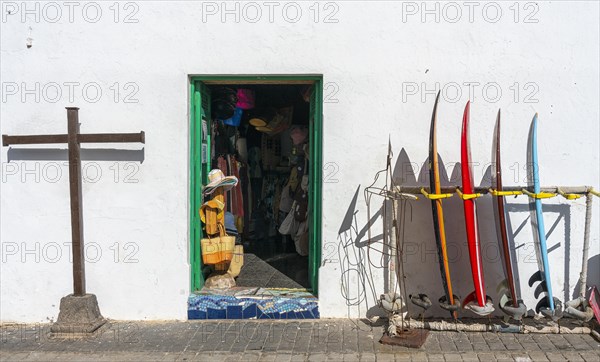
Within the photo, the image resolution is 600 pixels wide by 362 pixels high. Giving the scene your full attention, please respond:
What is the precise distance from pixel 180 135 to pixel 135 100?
0.58 meters

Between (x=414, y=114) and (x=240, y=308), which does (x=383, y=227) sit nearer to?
(x=414, y=114)

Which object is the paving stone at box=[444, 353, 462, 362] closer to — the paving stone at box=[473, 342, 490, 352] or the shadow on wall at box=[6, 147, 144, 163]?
the paving stone at box=[473, 342, 490, 352]

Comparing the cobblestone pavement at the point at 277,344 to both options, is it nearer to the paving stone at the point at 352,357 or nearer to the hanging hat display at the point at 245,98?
the paving stone at the point at 352,357

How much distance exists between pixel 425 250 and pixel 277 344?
5.75 feet

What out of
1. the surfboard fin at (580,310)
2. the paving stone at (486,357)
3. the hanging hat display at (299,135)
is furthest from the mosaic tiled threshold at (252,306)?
the hanging hat display at (299,135)

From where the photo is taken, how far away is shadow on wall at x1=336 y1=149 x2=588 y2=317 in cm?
600

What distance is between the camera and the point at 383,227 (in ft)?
19.9

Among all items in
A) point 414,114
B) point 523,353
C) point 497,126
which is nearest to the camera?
point 523,353

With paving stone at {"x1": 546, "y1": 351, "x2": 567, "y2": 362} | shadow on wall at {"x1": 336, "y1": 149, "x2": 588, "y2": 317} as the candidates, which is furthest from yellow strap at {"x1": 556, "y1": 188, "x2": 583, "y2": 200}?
paving stone at {"x1": 546, "y1": 351, "x2": 567, "y2": 362}

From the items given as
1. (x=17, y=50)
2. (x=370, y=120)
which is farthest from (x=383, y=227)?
(x=17, y=50)

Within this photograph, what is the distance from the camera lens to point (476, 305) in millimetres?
5609

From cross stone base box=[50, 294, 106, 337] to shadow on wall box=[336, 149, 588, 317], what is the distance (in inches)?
97.7

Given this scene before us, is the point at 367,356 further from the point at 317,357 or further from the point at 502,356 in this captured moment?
the point at 502,356

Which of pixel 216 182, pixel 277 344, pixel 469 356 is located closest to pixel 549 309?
pixel 469 356
